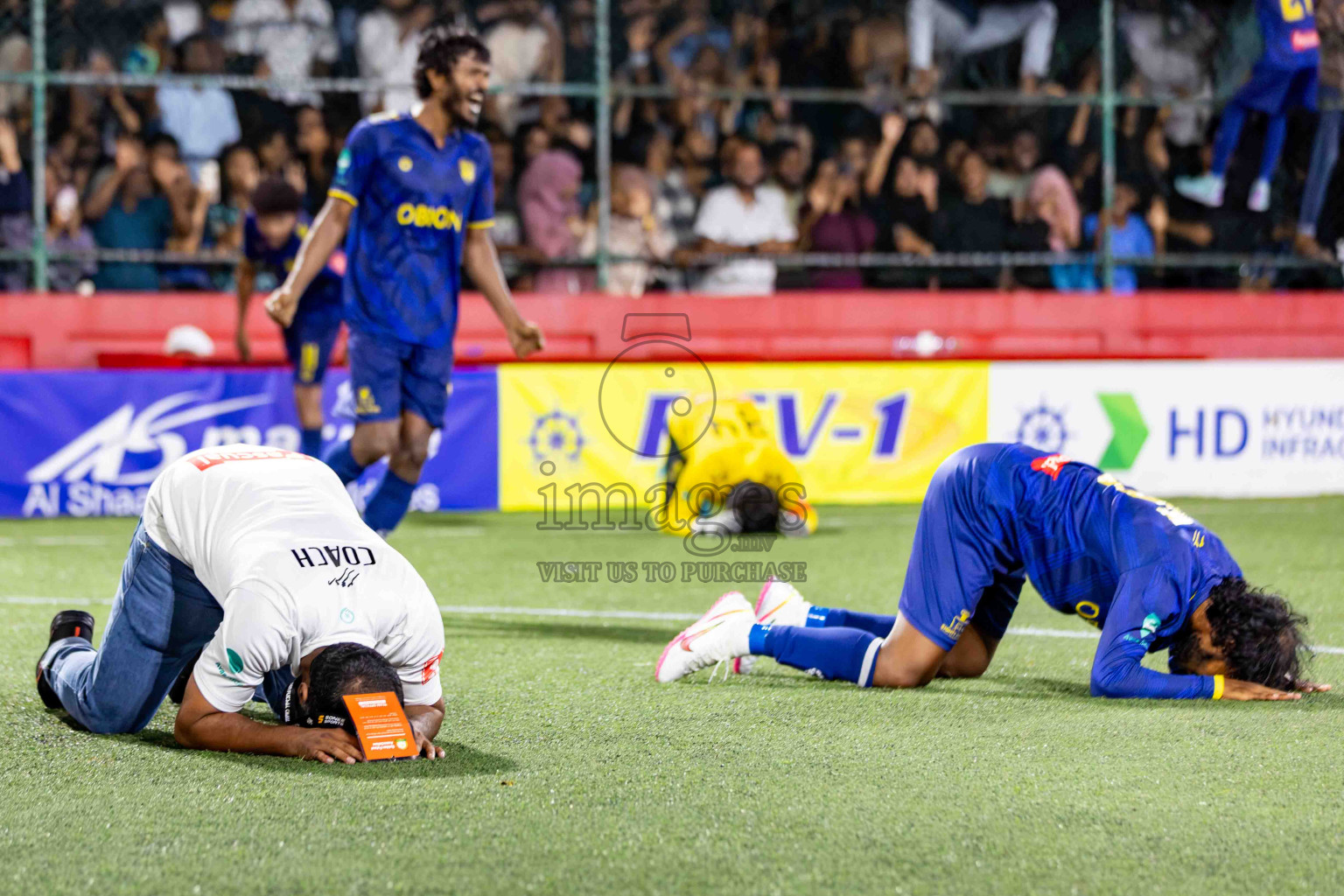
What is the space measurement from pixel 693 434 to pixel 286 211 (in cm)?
271

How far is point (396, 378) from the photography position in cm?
634

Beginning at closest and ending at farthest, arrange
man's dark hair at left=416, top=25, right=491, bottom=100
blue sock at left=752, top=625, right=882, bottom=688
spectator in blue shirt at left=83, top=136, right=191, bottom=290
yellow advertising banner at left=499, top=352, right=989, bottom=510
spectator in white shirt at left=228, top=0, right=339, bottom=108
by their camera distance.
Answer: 1. blue sock at left=752, top=625, right=882, bottom=688
2. man's dark hair at left=416, top=25, right=491, bottom=100
3. yellow advertising banner at left=499, top=352, right=989, bottom=510
4. spectator in blue shirt at left=83, top=136, right=191, bottom=290
5. spectator in white shirt at left=228, top=0, right=339, bottom=108

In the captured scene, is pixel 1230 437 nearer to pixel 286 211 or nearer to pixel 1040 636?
pixel 1040 636

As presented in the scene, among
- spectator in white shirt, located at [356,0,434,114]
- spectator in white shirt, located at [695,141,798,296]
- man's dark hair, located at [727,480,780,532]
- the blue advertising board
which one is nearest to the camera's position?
man's dark hair, located at [727,480,780,532]

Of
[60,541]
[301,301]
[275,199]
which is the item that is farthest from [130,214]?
[60,541]

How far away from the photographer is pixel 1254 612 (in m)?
4.00

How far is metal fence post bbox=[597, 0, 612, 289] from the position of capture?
11.3 m

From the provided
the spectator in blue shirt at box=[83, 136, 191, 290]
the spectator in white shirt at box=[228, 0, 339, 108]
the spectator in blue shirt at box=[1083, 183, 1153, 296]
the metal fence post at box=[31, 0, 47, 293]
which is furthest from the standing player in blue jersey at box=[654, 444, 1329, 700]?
the spectator in blue shirt at box=[1083, 183, 1153, 296]

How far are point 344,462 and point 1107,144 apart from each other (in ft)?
25.8

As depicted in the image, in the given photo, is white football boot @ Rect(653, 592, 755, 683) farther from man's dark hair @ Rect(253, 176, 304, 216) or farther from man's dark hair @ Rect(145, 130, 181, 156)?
man's dark hair @ Rect(145, 130, 181, 156)

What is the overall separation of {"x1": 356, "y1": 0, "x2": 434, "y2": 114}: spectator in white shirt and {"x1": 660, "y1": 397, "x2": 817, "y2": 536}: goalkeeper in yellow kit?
152 inches

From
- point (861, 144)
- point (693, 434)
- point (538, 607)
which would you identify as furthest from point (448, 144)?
point (861, 144)

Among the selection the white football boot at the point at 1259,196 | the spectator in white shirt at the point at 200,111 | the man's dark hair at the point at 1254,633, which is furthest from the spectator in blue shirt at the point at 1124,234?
the man's dark hair at the point at 1254,633

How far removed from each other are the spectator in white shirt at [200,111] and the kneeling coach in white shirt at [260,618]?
7.74 meters
